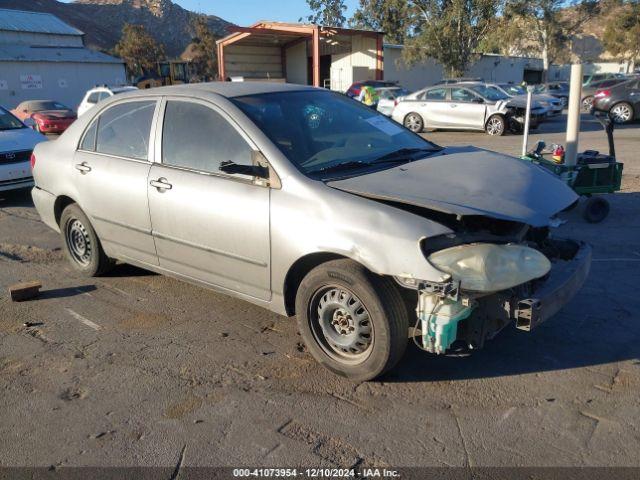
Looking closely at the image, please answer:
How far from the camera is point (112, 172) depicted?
4840 mm

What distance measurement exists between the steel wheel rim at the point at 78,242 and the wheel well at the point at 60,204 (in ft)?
0.61

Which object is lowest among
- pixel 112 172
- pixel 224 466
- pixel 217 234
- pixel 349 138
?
pixel 224 466

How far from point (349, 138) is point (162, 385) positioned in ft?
7.19

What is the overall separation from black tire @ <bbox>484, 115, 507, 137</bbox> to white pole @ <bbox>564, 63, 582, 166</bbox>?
9.78 meters

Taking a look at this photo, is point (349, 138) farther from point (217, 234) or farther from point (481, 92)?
point (481, 92)

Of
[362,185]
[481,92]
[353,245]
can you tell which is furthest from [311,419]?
[481,92]

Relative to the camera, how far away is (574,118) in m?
7.85

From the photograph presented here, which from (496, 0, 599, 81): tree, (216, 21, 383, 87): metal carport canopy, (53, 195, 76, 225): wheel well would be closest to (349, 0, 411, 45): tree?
(496, 0, 599, 81): tree

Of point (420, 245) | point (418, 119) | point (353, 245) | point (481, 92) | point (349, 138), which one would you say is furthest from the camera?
point (418, 119)

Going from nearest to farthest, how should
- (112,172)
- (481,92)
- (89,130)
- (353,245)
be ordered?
1. (353,245)
2. (112,172)
3. (89,130)
4. (481,92)

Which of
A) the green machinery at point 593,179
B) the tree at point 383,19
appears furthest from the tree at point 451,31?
the green machinery at point 593,179

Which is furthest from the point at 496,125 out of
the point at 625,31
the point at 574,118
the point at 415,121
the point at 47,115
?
the point at 625,31

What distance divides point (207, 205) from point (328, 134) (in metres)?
1.04

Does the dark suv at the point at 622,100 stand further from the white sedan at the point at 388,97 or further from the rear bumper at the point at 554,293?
the rear bumper at the point at 554,293
